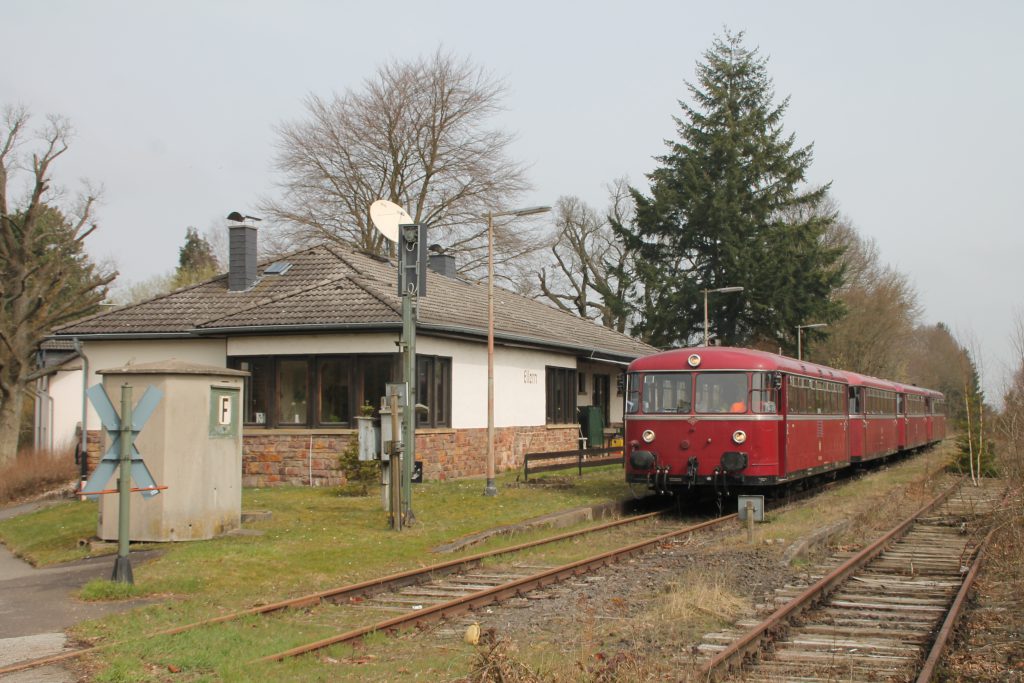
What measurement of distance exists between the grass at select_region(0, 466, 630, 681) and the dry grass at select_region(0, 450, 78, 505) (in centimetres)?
725

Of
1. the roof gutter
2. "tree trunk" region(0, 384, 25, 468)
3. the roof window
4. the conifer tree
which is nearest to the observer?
the roof gutter

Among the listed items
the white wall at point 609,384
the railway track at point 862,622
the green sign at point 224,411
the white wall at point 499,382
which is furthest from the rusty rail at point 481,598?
the white wall at point 609,384

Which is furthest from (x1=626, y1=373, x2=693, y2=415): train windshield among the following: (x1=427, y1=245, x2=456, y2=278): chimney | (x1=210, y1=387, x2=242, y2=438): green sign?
(x1=427, y1=245, x2=456, y2=278): chimney

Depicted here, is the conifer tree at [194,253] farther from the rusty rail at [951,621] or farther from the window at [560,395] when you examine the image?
the rusty rail at [951,621]

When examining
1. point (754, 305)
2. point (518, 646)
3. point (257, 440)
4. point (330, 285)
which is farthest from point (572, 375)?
point (518, 646)

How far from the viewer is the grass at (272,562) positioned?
7.79 metres

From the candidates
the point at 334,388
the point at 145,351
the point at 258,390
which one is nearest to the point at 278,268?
the point at 145,351

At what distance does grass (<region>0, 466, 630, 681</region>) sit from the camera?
7793 mm

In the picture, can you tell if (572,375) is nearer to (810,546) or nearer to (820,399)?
(820,399)

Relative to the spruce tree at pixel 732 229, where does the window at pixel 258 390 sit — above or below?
below

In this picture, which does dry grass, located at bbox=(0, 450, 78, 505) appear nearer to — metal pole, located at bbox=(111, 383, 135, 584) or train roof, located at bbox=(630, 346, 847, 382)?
train roof, located at bbox=(630, 346, 847, 382)

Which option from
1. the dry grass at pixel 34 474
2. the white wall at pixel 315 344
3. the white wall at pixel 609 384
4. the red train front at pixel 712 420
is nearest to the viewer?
the red train front at pixel 712 420

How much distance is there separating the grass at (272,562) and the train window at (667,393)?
6.78 feet

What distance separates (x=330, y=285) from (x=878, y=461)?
1835 cm
